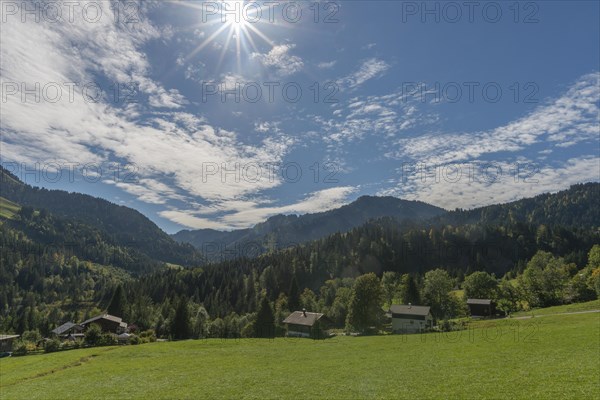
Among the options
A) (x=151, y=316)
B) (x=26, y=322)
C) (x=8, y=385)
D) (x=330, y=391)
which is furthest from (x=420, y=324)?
(x=26, y=322)

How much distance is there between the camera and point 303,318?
4257 inches

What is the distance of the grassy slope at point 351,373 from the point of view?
90.7ft

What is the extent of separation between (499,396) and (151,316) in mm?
153282

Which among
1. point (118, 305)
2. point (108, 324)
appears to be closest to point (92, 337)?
point (108, 324)

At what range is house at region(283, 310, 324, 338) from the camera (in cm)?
9956

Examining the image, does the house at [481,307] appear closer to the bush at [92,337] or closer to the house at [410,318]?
the house at [410,318]

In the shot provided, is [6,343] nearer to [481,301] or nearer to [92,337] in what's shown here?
[92,337]

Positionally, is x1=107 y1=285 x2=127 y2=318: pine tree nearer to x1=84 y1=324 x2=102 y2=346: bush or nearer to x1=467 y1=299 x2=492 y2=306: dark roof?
x1=84 y1=324 x2=102 y2=346: bush

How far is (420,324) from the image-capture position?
10162cm

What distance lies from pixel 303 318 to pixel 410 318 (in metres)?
33.8

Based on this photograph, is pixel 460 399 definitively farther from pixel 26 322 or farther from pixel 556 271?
pixel 26 322

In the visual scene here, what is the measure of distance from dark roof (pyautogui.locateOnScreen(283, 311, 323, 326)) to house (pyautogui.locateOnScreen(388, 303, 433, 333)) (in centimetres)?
2443

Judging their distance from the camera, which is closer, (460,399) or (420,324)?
(460,399)

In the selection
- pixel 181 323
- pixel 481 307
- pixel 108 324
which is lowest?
pixel 108 324
